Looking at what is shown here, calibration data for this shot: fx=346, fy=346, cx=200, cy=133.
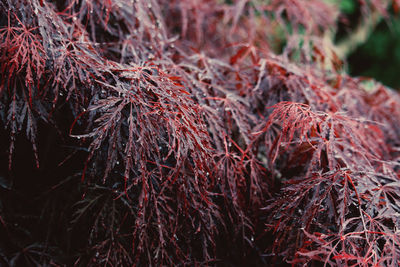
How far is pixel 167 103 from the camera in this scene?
3.55 feet

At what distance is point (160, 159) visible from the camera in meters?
1.08

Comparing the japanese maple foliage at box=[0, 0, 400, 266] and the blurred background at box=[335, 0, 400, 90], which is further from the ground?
the japanese maple foliage at box=[0, 0, 400, 266]

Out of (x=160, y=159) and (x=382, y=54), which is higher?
(x=160, y=159)

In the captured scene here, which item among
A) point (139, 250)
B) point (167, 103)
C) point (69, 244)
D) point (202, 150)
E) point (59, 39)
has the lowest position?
point (69, 244)

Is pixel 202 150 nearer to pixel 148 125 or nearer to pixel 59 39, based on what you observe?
pixel 148 125

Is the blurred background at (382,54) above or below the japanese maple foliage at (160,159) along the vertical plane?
below

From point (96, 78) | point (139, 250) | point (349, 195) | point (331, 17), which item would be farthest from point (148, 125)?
point (331, 17)

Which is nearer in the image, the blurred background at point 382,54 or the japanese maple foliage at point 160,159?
the japanese maple foliage at point 160,159

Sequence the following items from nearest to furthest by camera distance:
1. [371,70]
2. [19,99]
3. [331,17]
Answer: [19,99], [331,17], [371,70]

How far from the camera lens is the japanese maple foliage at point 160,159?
1024 millimetres

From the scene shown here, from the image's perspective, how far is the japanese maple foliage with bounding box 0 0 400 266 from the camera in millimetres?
1024

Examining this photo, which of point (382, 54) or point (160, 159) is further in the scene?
point (382, 54)

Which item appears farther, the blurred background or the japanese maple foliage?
the blurred background

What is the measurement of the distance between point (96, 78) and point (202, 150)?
0.42m
